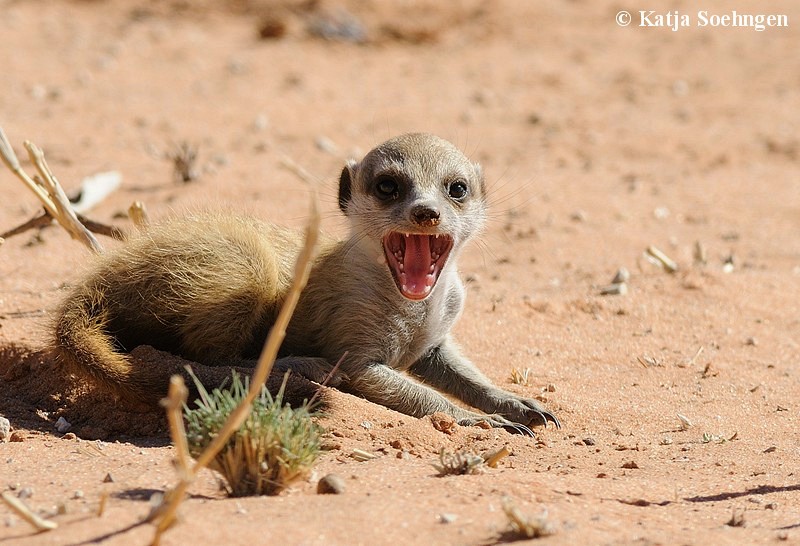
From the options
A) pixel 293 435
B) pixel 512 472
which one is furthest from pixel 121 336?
pixel 512 472

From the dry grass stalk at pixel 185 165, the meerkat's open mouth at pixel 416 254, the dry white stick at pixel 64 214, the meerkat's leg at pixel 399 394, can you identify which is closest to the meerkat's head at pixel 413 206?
the meerkat's open mouth at pixel 416 254

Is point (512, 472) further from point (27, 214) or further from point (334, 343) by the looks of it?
point (27, 214)

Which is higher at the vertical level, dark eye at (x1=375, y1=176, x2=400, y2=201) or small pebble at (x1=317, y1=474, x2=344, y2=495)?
dark eye at (x1=375, y1=176, x2=400, y2=201)

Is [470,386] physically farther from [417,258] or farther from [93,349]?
[93,349]

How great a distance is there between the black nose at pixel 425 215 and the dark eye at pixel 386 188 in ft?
1.20

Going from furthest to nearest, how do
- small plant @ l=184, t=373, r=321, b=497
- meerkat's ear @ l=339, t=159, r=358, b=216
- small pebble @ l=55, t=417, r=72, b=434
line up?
meerkat's ear @ l=339, t=159, r=358, b=216, small pebble @ l=55, t=417, r=72, b=434, small plant @ l=184, t=373, r=321, b=497

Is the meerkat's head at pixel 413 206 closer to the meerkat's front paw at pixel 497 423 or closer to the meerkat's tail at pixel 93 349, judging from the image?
the meerkat's front paw at pixel 497 423

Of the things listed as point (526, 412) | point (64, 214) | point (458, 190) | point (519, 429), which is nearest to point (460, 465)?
point (519, 429)

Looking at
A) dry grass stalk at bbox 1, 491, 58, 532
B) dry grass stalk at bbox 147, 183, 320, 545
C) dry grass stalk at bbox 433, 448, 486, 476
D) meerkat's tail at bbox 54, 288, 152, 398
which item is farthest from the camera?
meerkat's tail at bbox 54, 288, 152, 398

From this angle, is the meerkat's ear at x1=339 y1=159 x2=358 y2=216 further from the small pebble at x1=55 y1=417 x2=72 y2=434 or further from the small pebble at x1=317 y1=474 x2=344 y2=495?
the small pebble at x1=317 y1=474 x2=344 y2=495

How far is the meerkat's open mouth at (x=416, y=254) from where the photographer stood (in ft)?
15.5

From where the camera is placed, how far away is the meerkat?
14.9 feet

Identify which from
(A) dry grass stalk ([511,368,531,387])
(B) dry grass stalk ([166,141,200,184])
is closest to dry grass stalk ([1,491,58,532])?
(A) dry grass stalk ([511,368,531,387])

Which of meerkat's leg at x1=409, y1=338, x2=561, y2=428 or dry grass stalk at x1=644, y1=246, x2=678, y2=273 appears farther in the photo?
dry grass stalk at x1=644, y1=246, x2=678, y2=273
